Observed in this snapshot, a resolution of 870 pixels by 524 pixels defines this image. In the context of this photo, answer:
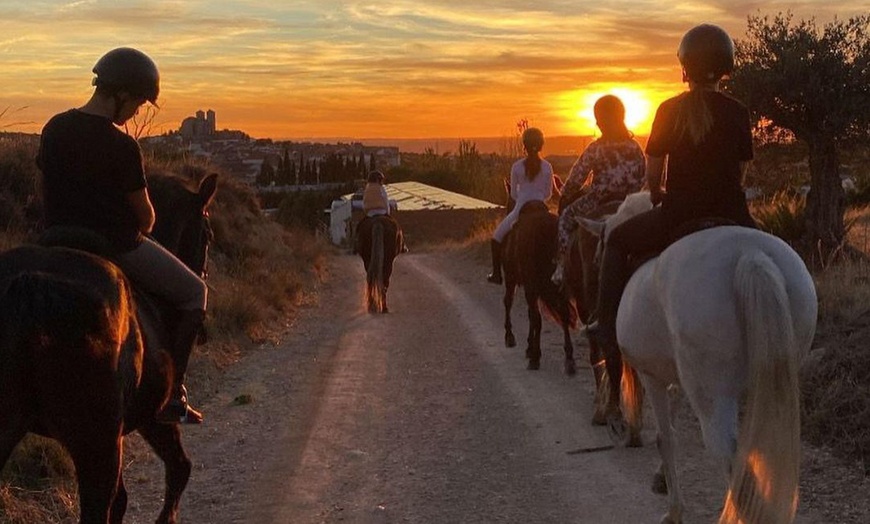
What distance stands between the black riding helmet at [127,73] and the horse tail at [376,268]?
1197cm

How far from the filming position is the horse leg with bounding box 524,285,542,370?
10906 millimetres

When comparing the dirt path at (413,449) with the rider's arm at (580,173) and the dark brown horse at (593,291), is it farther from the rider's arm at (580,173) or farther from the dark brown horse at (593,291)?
the rider's arm at (580,173)

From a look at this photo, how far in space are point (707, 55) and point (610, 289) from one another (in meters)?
1.60

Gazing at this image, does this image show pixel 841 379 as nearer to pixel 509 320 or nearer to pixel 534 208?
pixel 534 208

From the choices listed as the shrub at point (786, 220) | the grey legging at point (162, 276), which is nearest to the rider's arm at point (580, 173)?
the grey legging at point (162, 276)

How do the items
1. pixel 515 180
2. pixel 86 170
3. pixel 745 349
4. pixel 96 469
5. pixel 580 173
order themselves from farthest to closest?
pixel 515 180 < pixel 580 173 < pixel 86 170 < pixel 745 349 < pixel 96 469

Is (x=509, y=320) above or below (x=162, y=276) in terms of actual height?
below

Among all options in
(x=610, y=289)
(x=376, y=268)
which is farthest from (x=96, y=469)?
(x=376, y=268)

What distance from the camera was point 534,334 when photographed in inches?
432

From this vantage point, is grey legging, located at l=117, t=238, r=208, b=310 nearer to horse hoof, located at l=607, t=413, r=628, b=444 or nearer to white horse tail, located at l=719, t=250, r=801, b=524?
white horse tail, located at l=719, t=250, r=801, b=524

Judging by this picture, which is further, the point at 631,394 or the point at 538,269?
the point at 538,269

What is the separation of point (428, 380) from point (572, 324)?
1.81 metres

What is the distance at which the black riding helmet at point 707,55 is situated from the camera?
17.2 ft

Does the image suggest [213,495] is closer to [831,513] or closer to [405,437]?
[405,437]
